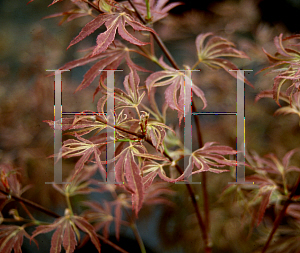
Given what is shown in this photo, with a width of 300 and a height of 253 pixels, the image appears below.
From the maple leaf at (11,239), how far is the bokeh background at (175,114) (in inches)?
13.4

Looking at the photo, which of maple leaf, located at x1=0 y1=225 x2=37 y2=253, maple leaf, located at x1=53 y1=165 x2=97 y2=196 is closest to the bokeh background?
maple leaf, located at x1=53 y1=165 x2=97 y2=196

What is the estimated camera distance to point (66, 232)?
19.6 inches

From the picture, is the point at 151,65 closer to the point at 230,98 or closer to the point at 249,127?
the point at 230,98

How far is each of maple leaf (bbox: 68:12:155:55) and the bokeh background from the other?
554 millimetres

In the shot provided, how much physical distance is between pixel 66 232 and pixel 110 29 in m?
0.39

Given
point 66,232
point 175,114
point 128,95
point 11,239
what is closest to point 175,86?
point 128,95

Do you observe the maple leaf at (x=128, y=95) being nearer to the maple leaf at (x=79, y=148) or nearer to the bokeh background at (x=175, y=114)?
the maple leaf at (x=79, y=148)

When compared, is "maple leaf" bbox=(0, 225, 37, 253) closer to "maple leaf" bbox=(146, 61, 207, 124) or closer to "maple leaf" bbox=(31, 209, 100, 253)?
"maple leaf" bbox=(31, 209, 100, 253)

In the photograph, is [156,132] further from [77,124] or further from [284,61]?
[284,61]

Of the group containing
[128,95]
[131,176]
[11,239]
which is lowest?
[11,239]

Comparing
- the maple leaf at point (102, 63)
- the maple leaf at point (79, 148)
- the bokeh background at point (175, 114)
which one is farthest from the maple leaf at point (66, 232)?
the bokeh background at point (175, 114)

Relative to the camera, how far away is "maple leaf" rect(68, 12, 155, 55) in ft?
1.19

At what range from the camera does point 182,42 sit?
115cm

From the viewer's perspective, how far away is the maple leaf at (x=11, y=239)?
1.66ft
